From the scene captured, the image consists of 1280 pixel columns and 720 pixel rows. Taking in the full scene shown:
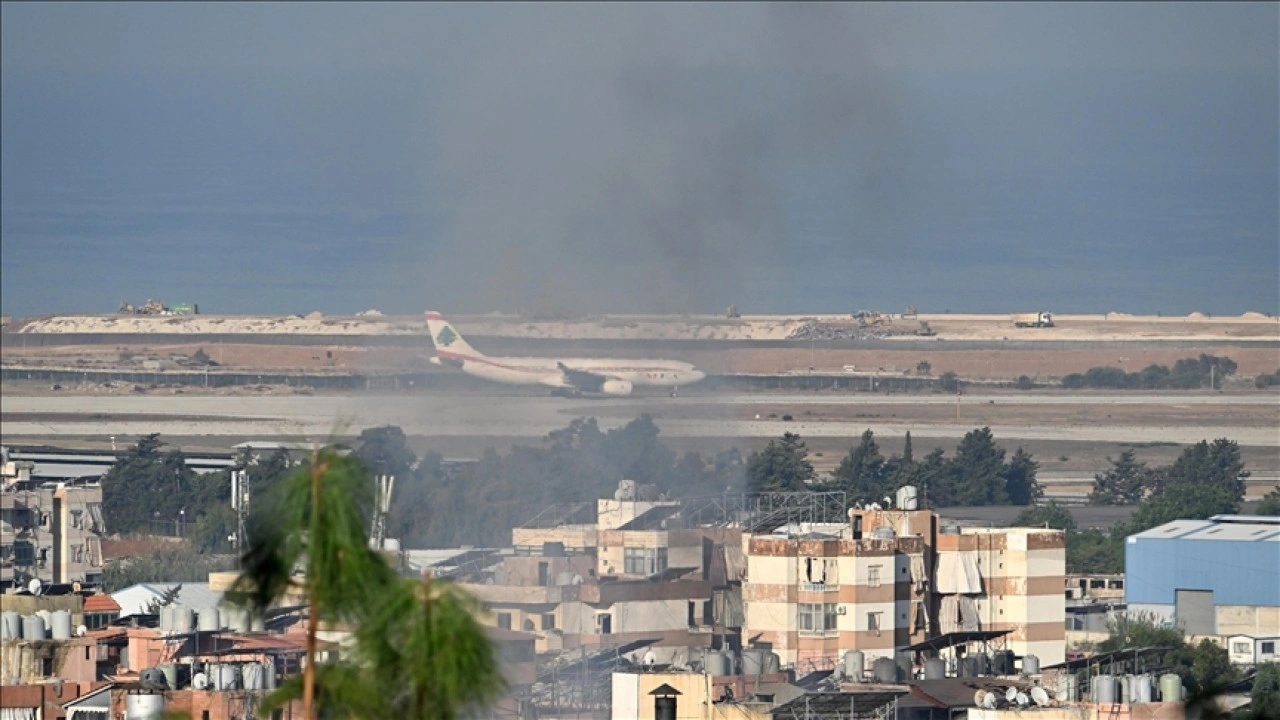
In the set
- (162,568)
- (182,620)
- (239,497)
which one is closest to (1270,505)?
(239,497)

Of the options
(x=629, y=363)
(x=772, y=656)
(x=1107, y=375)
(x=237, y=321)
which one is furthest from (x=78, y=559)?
(x=237, y=321)

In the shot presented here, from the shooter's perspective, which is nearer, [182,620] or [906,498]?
[182,620]

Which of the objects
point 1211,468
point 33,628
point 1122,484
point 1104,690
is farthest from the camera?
point 1211,468

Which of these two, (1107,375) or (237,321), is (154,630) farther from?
(237,321)

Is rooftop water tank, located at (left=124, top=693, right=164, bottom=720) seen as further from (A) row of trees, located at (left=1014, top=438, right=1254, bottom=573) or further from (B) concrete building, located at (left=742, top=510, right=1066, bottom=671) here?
(A) row of trees, located at (left=1014, top=438, right=1254, bottom=573)

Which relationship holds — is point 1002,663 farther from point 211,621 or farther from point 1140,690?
point 211,621

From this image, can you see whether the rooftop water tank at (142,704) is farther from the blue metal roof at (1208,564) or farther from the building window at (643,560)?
the blue metal roof at (1208,564)
